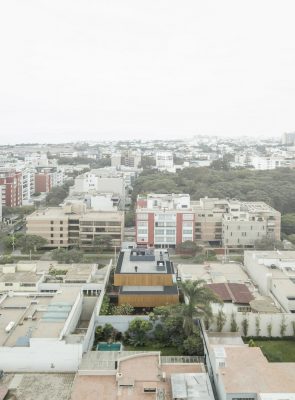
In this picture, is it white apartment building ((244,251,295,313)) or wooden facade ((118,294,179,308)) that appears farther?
wooden facade ((118,294,179,308))

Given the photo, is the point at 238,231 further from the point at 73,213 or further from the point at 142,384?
the point at 142,384

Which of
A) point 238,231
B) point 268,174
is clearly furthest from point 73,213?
point 268,174

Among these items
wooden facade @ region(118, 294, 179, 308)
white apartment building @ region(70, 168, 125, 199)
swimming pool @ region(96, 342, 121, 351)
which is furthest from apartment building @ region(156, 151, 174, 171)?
swimming pool @ region(96, 342, 121, 351)

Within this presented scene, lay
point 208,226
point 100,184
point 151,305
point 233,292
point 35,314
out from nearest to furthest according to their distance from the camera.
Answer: point 35,314, point 151,305, point 233,292, point 208,226, point 100,184

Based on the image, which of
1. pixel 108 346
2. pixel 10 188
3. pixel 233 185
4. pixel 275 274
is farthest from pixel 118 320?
pixel 233 185

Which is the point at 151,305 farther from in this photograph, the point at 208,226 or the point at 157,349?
the point at 208,226

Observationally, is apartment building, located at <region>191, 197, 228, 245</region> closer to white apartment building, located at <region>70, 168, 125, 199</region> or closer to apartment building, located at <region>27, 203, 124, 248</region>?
apartment building, located at <region>27, 203, 124, 248</region>
